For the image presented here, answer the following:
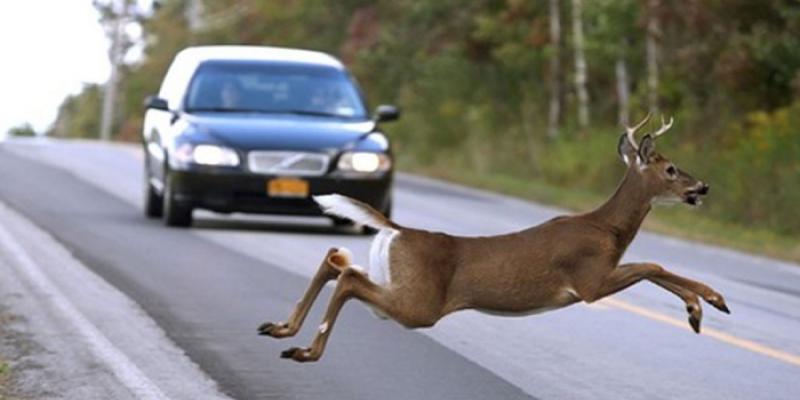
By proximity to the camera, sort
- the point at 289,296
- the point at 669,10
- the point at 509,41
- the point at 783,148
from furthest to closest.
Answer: the point at 509,41 < the point at 669,10 < the point at 783,148 < the point at 289,296

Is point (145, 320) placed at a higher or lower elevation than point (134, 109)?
higher

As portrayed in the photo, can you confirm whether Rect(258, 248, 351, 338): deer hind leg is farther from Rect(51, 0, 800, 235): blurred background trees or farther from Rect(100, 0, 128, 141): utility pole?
Rect(100, 0, 128, 141): utility pole

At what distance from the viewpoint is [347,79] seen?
21.8 meters

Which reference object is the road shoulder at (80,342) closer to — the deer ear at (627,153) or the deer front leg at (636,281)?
the deer front leg at (636,281)

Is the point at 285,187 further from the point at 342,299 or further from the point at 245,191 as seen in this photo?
the point at 342,299

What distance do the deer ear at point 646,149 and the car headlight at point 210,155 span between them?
9372 mm

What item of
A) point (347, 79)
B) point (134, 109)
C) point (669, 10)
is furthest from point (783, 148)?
point (134, 109)

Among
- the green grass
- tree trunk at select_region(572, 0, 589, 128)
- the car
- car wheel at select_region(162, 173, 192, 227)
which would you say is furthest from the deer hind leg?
tree trunk at select_region(572, 0, 589, 128)

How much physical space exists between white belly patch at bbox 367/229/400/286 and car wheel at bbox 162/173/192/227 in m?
10.1

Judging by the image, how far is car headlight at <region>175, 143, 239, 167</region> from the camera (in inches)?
779

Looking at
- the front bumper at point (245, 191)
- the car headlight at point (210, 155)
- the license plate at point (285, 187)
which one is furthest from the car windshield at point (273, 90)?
the license plate at point (285, 187)

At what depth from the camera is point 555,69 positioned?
125 feet

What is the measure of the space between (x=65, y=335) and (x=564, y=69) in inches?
1070

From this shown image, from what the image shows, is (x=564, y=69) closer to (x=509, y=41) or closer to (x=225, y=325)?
(x=509, y=41)
